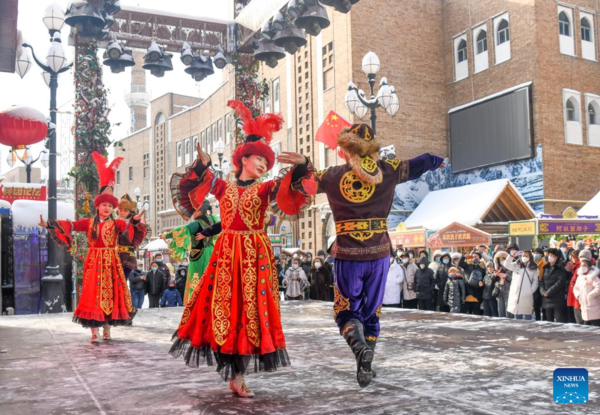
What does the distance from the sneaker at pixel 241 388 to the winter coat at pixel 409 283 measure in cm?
831

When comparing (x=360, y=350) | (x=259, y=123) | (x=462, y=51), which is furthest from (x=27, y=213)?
(x=462, y=51)

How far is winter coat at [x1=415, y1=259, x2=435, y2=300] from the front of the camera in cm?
1174

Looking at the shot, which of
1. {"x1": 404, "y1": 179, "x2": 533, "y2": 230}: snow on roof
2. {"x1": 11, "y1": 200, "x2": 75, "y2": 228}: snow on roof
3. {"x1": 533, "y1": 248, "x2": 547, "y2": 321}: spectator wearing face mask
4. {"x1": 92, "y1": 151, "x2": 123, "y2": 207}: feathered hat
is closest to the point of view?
{"x1": 92, "y1": 151, "x2": 123, "y2": 207}: feathered hat

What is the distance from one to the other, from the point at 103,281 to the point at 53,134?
5.68 m

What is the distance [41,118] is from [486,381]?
623 cm

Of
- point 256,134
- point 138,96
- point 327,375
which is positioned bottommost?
point 327,375

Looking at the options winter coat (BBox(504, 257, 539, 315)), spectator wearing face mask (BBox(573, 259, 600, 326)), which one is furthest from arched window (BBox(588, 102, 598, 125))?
spectator wearing face mask (BBox(573, 259, 600, 326))

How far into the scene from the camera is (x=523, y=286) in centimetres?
967

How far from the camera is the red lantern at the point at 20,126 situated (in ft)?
24.9

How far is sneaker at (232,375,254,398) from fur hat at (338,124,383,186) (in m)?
1.68

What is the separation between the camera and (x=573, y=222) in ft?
49.3

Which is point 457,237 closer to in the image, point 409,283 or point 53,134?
point 409,283

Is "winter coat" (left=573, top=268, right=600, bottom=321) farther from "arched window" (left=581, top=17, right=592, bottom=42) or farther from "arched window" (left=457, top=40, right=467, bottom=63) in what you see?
"arched window" (left=457, top=40, right=467, bottom=63)

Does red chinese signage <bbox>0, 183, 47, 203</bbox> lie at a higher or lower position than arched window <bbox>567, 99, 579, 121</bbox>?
lower
